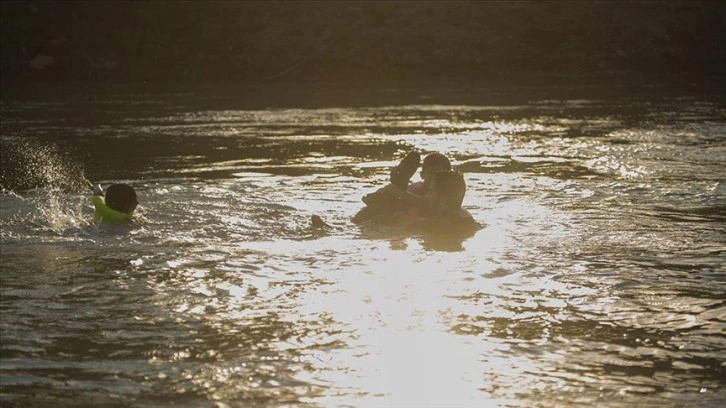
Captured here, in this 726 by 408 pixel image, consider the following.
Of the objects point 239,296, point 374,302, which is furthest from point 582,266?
point 239,296

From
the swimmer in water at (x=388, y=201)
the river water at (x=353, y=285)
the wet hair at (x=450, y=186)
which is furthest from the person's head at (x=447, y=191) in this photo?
the river water at (x=353, y=285)

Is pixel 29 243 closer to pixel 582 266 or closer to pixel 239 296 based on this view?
pixel 239 296

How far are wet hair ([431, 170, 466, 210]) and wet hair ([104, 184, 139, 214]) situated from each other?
394cm

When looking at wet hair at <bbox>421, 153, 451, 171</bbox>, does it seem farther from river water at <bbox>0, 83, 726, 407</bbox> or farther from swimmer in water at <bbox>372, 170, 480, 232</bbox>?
river water at <bbox>0, 83, 726, 407</bbox>

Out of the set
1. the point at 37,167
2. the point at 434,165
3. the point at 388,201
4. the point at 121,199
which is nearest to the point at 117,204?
the point at 121,199

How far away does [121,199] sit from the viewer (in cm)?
1527

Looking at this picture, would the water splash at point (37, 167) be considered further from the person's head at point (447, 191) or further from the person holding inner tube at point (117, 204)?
the person's head at point (447, 191)

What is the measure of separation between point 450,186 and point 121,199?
4241mm

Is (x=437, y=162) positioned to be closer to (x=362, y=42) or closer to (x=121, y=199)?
(x=121, y=199)

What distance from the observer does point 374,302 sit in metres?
11.6

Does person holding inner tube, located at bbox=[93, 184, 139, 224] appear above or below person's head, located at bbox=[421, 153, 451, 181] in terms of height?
below

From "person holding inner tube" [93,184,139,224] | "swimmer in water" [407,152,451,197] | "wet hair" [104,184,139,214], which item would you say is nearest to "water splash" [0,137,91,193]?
"person holding inner tube" [93,184,139,224]

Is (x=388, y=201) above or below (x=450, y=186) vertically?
below

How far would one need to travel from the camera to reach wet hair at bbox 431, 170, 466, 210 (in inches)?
608
